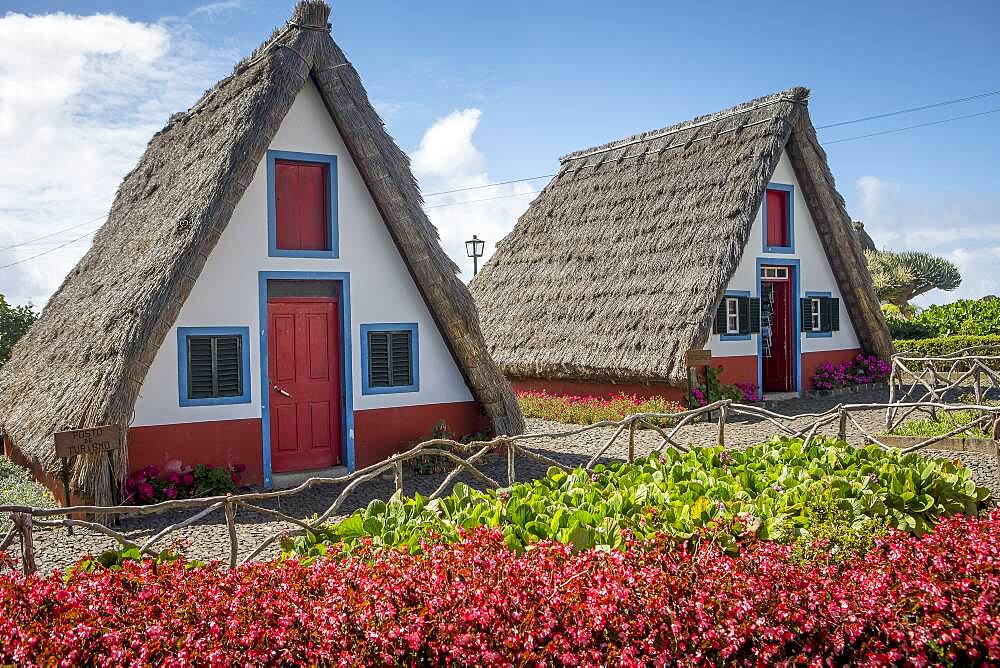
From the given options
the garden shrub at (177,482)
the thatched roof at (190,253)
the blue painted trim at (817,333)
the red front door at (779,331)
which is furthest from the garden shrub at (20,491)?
the blue painted trim at (817,333)

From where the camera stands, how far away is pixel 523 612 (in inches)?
127

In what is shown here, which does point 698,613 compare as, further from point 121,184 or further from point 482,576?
point 121,184

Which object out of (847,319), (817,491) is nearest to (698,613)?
(817,491)

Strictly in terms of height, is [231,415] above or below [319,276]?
below

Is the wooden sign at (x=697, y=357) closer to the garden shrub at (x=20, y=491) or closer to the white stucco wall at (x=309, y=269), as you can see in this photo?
the white stucco wall at (x=309, y=269)

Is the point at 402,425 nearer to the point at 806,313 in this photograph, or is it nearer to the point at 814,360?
the point at 806,313

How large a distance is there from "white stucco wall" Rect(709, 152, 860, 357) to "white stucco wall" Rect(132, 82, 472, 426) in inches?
252

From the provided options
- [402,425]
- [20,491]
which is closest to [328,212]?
[402,425]

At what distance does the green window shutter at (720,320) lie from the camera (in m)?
15.1

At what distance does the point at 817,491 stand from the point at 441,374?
6.28 meters

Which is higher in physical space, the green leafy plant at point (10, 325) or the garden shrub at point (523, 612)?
the green leafy plant at point (10, 325)

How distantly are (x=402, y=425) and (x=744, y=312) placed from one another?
7.68 metres

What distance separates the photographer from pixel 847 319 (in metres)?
17.9

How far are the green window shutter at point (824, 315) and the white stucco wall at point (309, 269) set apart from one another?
931 cm
